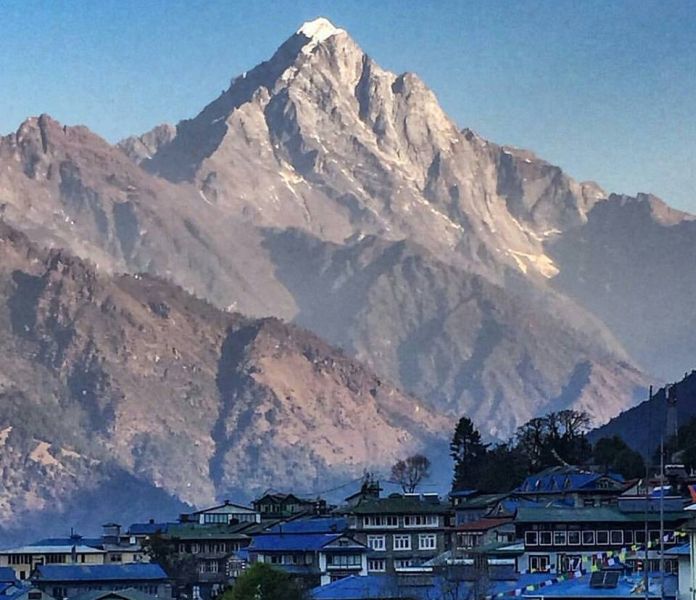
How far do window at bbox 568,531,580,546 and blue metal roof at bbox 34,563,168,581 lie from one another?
103ft

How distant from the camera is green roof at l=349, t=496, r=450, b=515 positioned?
143 meters

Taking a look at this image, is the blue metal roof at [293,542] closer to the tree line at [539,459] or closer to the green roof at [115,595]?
the green roof at [115,595]

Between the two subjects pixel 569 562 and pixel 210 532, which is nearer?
pixel 569 562

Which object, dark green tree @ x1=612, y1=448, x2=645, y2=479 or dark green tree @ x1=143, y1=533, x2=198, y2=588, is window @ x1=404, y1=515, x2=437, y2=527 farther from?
dark green tree @ x1=612, y1=448, x2=645, y2=479

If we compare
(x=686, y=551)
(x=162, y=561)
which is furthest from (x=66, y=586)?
(x=686, y=551)

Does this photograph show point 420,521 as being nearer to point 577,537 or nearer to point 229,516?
point 577,537

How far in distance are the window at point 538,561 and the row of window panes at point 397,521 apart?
101ft

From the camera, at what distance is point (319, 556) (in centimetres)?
13725

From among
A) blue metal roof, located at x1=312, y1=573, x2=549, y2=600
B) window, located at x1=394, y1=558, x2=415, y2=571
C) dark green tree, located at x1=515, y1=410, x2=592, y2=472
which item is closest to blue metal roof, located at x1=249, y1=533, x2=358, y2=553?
window, located at x1=394, y1=558, x2=415, y2=571

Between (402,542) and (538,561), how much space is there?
3075 cm

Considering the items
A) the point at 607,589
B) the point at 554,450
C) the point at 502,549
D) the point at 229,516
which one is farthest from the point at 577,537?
the point at 229,516

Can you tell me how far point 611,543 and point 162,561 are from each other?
161ft

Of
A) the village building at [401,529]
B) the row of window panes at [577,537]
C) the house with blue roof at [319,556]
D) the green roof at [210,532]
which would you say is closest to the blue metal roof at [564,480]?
the village building at [401,529]

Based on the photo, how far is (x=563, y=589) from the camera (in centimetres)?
9556
